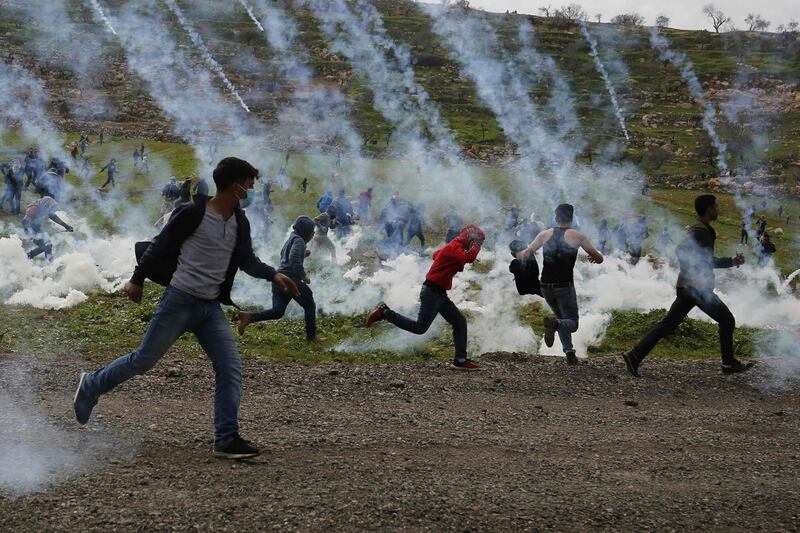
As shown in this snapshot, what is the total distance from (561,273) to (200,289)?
5262 mm

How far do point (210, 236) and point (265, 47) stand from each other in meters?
62.3

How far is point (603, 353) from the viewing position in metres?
11.5

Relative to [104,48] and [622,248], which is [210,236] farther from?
[104,48]

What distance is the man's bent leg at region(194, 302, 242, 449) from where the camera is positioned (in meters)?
5.66

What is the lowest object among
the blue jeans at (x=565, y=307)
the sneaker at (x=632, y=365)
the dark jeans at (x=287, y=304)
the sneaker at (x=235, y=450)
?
the dark jeans at (x=287, y=304)

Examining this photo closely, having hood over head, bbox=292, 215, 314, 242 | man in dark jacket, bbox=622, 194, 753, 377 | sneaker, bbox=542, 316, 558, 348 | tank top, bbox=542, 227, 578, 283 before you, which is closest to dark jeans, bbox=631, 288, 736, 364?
man in dark jacket, bbox=622, 194, 753, 377

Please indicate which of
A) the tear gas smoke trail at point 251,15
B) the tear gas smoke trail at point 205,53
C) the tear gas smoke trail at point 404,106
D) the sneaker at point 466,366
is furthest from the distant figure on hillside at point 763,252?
the tear gas smoke trail at point 251,15

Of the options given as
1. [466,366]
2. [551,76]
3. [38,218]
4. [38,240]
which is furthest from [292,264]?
[551,76]

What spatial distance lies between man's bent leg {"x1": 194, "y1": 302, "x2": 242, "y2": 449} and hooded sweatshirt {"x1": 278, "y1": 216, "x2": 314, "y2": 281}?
4682 millimetres

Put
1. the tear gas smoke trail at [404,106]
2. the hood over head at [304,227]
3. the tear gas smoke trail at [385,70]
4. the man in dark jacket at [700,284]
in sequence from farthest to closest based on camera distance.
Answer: the tear gas smoke trail at [385,70]
the tear gas smoke trail at [404,106]
the hood over head at [304,227]
the man in dark jacket at [700,284]

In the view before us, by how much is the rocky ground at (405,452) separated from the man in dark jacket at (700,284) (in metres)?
0.42

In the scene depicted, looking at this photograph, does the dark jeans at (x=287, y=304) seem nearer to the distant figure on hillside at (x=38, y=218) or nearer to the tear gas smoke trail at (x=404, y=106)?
the distant figure on hillside at (x=38, y=218)

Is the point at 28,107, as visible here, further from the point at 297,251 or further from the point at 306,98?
the point at 297,251

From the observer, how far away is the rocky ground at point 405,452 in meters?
4.85
